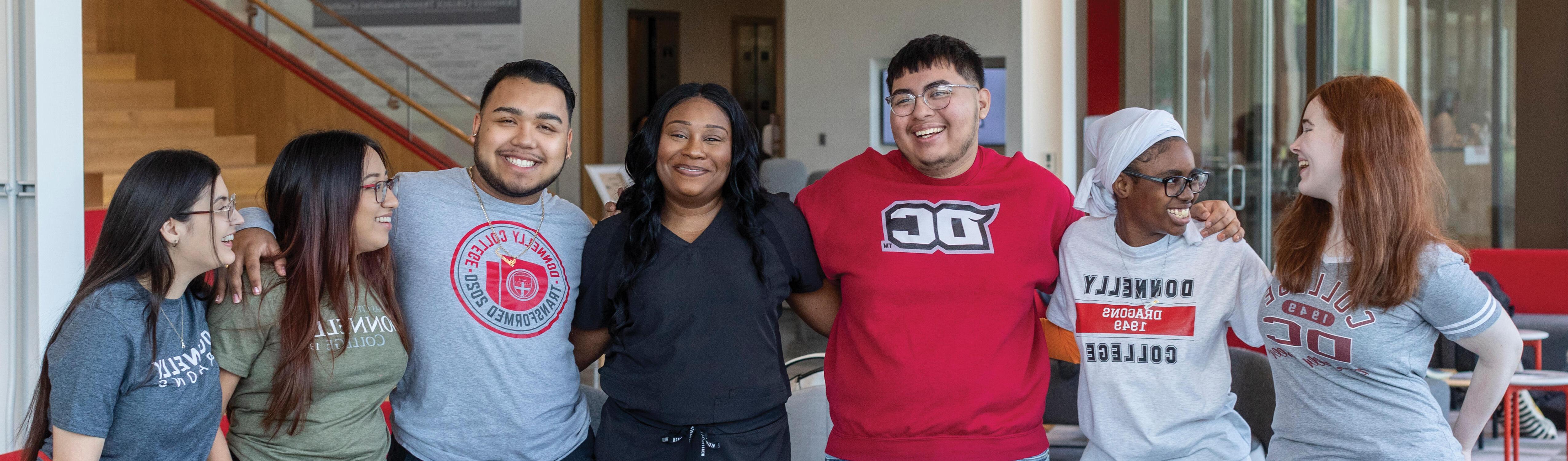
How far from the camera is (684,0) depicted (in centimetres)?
1331

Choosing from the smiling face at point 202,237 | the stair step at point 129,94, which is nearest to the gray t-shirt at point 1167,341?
the smiling face at point 202,237

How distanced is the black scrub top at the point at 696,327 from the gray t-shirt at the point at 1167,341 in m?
0.60

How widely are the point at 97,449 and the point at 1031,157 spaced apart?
406 centimetres

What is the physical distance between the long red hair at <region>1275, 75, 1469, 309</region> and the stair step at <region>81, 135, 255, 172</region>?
19.6ft

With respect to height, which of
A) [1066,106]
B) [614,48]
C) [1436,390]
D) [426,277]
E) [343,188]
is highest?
[614,48]

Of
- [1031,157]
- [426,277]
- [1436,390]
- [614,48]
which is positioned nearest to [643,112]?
[614,48]

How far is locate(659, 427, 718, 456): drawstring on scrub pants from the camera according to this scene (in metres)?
1.92

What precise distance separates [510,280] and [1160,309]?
48.5 inches

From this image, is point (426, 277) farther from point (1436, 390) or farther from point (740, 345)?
point (1436, 390)

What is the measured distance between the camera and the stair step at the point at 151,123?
6.28m

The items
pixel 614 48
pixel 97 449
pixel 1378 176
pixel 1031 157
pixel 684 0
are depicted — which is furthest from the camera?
pixel 684 0

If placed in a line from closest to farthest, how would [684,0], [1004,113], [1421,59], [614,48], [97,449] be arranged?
1. [97,449]
2. [1421,59]
3. [1004,113]
4. [614,48]
5. [684,0]

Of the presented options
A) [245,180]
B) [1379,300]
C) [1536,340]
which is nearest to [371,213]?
[1379,300]

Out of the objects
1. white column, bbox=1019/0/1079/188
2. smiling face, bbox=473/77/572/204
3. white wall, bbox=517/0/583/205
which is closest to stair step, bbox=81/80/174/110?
white wall, bbox=517/0/583/205
